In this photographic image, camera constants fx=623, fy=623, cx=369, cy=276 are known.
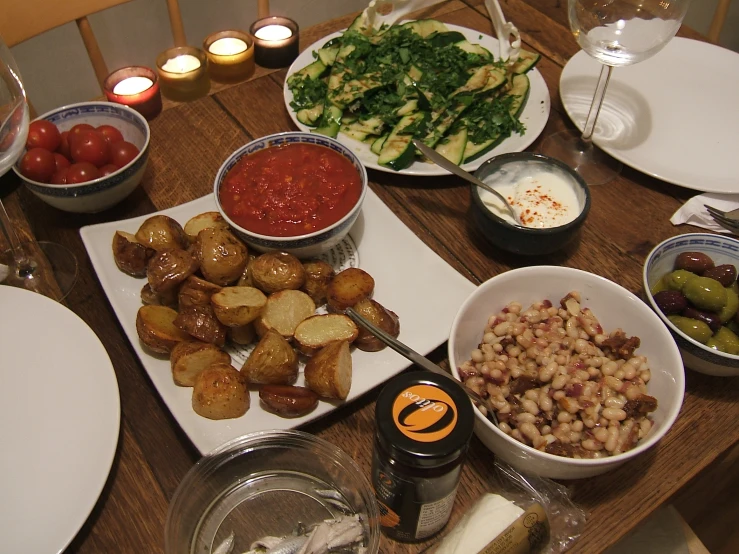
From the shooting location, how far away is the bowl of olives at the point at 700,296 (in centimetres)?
140

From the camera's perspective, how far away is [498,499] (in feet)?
4.00

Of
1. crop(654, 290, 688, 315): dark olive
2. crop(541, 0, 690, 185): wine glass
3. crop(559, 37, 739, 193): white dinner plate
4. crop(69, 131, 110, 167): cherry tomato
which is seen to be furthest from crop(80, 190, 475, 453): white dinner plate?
crop(559, 37, 739, 193): white dinner plate

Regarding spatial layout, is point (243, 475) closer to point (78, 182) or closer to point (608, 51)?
point (78, 182)

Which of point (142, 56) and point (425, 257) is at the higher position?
point (425, 257)

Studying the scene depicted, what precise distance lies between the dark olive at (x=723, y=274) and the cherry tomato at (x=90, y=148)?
1.66m

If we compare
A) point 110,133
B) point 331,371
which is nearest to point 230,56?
point 110,133

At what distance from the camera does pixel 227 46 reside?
2.35 m

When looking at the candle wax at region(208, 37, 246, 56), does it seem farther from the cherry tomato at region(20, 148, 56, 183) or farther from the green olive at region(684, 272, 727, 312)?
→ the green olive at region(684, 272, 727, 312)

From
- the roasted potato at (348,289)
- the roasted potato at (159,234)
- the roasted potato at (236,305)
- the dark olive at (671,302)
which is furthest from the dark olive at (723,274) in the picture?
the roasted potato at (159,234)

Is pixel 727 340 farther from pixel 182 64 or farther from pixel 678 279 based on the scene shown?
pixel 182 64

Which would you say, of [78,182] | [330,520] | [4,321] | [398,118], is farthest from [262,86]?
[330,520]

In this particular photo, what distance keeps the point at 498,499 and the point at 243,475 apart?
513 mm

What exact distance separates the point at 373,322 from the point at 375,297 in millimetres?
176

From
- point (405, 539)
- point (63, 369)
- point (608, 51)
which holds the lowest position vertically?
point (405, 539)
